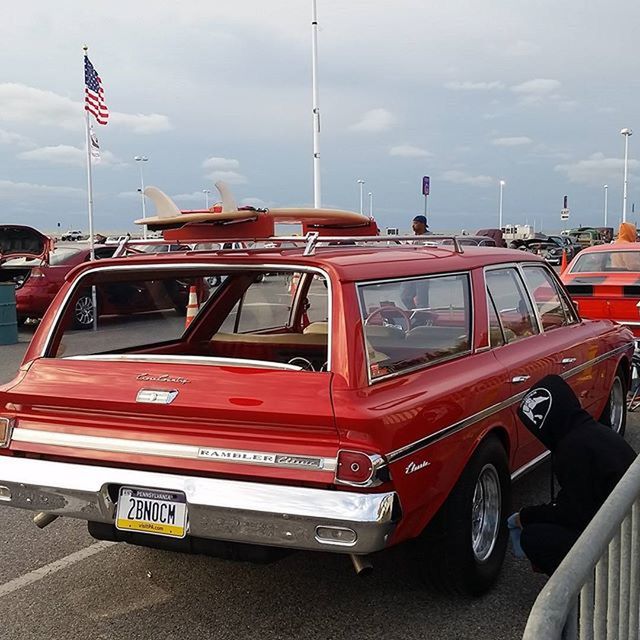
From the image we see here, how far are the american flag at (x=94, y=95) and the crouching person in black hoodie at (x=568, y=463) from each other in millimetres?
18800

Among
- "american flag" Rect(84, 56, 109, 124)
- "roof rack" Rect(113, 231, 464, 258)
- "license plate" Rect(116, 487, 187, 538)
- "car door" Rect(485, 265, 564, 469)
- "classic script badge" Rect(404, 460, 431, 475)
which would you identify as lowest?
"license plate" Rect(116, 487, 187, 538)

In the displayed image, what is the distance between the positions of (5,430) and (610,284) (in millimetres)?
7531

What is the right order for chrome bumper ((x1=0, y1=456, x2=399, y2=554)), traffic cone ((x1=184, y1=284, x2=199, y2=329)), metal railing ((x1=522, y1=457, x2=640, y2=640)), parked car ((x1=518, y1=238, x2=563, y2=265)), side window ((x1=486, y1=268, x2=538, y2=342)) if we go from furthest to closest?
1. parked car ((x1=518, y1=238, x2=563, y2=265))
2. traffic cone ((x1=184, y1=284, x2=199, y2=329))
3. side window ((x1=486, y1=268, x2=538, y2=342))
4. chrome bumper ((x1=0, y1=456, x2=399, y2=554))
5. metal railing ((x1=522, y1=457, x2=640, y2=640))

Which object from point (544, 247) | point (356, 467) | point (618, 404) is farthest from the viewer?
point (544, 247)

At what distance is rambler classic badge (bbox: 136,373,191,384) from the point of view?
137 inches

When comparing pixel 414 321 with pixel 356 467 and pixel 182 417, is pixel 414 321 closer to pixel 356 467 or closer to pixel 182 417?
pixel 356 467

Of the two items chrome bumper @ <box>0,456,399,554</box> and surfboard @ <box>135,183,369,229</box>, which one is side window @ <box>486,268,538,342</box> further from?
chrome bumper @ <box>0,456,399,554</box>

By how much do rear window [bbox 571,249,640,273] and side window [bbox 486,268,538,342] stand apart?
5894mm

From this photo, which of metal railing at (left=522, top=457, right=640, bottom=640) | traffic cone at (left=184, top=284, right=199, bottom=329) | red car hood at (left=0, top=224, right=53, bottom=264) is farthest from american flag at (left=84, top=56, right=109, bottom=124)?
metal railing at (left=522, top=457, right=640, bottom=640)

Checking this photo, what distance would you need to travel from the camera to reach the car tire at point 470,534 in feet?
11.8

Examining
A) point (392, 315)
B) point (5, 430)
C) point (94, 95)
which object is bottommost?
point (5, 430)

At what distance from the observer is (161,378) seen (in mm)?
3533

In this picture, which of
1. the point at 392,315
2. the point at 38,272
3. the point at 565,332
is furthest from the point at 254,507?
the point at 38,272

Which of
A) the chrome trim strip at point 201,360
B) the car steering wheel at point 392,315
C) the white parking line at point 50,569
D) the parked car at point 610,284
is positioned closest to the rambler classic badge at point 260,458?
the chrome trim strip at point 201,360
